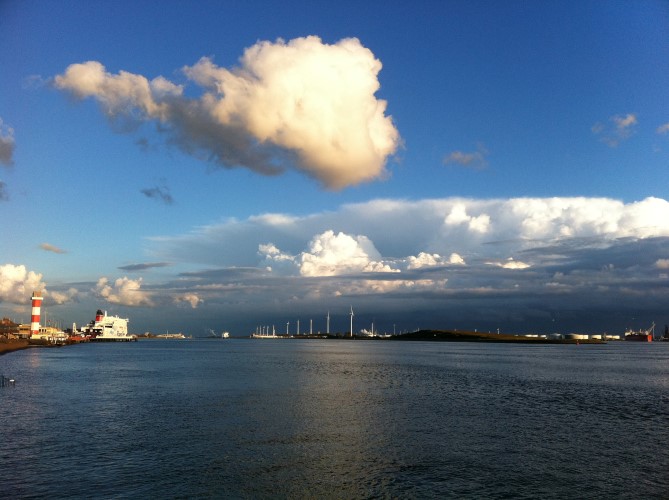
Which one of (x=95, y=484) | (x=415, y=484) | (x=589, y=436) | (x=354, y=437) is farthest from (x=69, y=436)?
(x=589, y=436)

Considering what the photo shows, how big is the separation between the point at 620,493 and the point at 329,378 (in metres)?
68.8

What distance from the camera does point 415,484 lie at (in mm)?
32156

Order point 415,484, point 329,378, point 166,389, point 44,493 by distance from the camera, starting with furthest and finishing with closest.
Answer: point 329,378
point 166,389
point 415,484
point 44,493

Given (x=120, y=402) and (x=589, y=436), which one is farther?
(x=120, y=402)

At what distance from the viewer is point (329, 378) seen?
96.6 metres

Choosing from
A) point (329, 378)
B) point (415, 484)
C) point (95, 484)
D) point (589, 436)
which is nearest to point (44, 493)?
point (95, 484)

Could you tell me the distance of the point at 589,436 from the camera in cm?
4603

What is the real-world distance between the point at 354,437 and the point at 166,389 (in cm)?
4277

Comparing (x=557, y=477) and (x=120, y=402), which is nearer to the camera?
(x=557, y=477)

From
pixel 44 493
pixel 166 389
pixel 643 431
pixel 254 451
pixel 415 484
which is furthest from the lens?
pixel 166 389

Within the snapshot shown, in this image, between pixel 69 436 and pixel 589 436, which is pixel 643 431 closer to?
pixel 589 436

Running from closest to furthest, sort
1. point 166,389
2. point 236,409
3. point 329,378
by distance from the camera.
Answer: point 236,409 < point 166,389 < point 329,378

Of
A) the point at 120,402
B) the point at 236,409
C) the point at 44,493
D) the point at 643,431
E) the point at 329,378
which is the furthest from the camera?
the point at 329,378

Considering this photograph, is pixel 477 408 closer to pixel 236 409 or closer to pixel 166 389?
pixel 236 409
